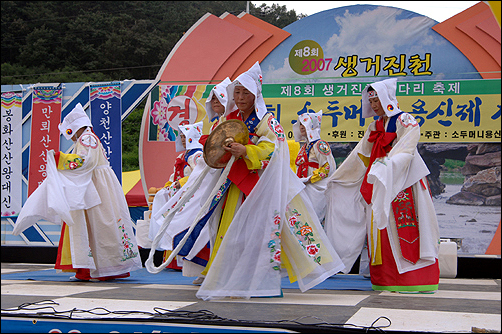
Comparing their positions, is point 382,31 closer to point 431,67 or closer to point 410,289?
point 431,67

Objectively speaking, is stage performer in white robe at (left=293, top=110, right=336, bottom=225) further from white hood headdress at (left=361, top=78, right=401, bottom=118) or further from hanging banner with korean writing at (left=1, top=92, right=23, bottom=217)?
hanging banner with korean writing at (left=1, top=92, right=23, bottom=217)

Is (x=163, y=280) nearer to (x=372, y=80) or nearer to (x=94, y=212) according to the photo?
(x=94, y=212)

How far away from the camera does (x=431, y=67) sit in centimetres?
659

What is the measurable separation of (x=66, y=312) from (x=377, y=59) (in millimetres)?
5256

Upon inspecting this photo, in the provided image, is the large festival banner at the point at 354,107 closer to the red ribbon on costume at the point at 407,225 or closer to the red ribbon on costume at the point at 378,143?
the red ribbon on costume at the point at 378,143

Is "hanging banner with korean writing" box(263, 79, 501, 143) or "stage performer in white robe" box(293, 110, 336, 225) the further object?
"hanging banner with korean writing" box(263, 79, 501, 143)

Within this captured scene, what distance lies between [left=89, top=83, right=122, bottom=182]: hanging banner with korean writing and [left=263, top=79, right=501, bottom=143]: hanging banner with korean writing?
2084 millimetres

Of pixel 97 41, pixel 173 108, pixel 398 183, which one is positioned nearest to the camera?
pixel 398 183

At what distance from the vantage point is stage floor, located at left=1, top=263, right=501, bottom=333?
89.4 inches

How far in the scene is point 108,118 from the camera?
7.31 meters

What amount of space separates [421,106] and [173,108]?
3.22 metres

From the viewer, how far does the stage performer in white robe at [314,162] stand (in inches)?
224

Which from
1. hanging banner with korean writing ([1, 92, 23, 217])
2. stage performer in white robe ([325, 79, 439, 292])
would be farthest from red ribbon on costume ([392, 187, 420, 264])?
hanging banner with korean writing ([1, 92, 23, 217])

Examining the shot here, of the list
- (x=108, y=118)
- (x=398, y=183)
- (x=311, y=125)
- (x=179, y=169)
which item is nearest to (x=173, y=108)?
(x=108, y=118)
